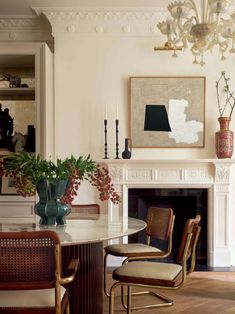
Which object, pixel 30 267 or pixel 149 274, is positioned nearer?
pixel 30 267

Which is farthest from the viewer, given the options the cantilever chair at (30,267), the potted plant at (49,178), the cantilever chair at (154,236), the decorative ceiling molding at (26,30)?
the decorative ceiling molding at (26,30)

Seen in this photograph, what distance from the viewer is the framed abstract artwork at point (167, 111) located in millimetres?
4727

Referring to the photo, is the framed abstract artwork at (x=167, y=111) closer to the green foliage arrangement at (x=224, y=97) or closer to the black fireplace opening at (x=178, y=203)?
the green foliage arrangement at (x=224, y=97)

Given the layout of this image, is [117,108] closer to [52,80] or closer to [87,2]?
[52,80]

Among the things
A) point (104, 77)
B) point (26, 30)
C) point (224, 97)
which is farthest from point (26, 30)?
point (224, 97)

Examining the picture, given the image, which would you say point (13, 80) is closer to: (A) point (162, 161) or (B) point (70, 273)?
(A) point (162, 161)

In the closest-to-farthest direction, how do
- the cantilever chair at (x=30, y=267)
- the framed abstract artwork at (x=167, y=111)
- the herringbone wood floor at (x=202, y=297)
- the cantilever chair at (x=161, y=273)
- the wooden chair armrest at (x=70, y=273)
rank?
the cantilever chair at (x=30, y=267), the wooden chair armrest at (x=70, y=273), the cantilever chair at (x=161, y=273), the herringbone wood floor at (x=202, y=297), the framed abstract artwork at (x=167, y=111)

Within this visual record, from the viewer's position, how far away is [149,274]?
254 centimetres

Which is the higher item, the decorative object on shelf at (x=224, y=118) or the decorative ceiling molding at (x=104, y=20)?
the decorative ceiling molding at (x=104, y=20)

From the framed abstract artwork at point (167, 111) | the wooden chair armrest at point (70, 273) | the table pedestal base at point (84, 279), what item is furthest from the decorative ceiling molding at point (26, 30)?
the wooden chair armrest at point (70, 273)

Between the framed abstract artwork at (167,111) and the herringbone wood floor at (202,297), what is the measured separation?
4.80 ft

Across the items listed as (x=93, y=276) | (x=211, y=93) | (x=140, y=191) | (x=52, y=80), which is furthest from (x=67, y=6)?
(x=93, y=276)

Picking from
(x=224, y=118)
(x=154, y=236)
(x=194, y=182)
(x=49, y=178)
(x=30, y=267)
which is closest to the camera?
(x=30, y=267)

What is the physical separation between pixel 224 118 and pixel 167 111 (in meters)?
0.63
